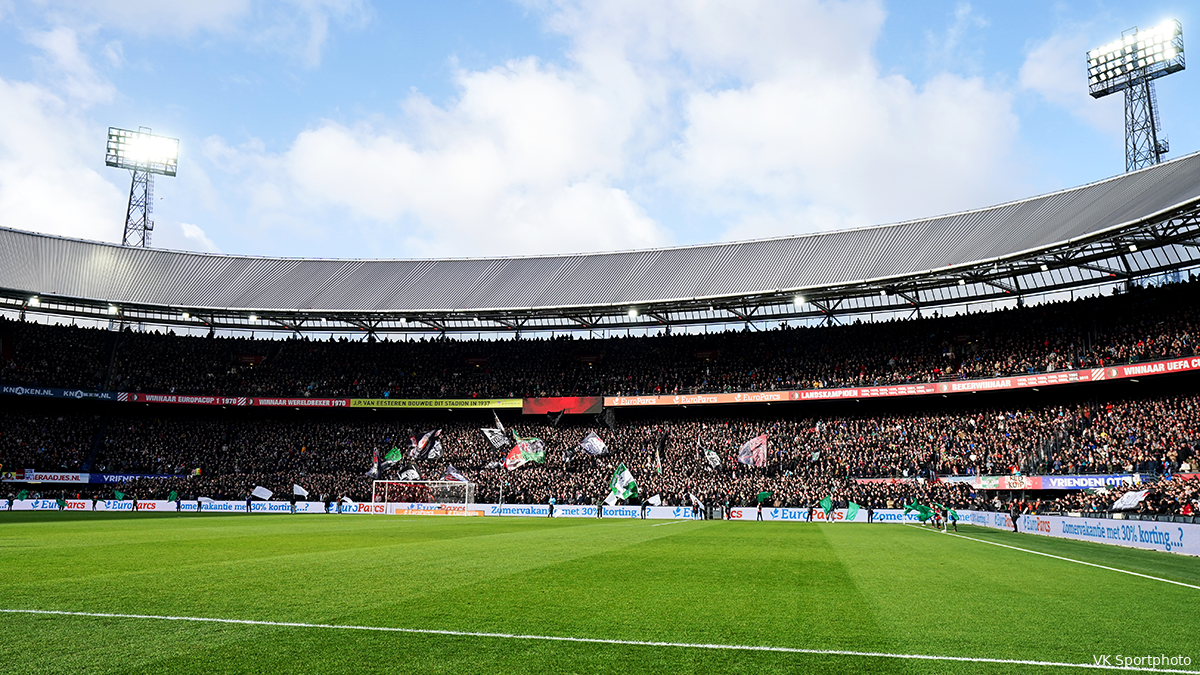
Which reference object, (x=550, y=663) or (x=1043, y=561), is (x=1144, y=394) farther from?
(x=550, y=663)

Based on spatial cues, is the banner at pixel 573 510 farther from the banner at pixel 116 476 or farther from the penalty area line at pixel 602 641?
the penalty area line at pixel 602 641

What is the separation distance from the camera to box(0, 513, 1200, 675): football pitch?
21.7 feet

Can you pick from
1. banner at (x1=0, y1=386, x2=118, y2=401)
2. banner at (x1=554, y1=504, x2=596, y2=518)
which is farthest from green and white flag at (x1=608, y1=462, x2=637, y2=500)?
banner at (x1=0, y1=386, x2=118, y2=401)

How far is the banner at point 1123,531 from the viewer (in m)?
20.6

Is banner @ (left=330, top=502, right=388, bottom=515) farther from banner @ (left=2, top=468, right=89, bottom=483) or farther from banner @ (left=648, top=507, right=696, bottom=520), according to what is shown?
banner @ (left=2, top=468, right=89, bottom=483)

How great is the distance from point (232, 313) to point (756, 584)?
5039cm

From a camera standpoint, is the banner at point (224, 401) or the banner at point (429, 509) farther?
the banner at point (224, 401)

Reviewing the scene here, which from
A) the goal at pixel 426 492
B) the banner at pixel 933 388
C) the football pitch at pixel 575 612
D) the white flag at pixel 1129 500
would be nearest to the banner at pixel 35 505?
the goal at pixel 426 492

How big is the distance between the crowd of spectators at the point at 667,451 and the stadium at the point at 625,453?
9.7 inches

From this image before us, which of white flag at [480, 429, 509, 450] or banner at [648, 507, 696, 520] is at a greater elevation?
white flag at [480, 429, 509, 450]

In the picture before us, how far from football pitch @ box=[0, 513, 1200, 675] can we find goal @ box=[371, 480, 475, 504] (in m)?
31.7

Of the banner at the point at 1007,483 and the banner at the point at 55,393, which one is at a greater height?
the banner at the point at 55,393

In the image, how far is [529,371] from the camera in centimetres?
5966

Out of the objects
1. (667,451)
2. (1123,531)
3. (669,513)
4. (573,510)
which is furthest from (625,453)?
(1123,531)
